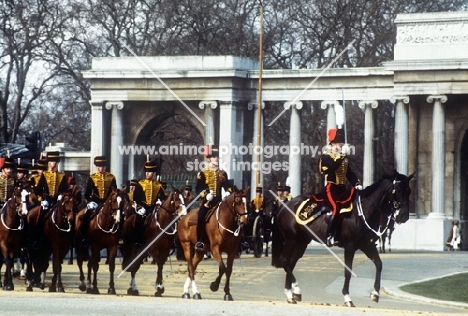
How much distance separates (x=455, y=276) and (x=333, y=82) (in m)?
29.7

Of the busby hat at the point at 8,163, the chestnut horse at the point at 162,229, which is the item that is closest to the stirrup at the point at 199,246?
the chestnut horse at the point at 162,229

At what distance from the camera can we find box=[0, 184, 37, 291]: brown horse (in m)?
33.9

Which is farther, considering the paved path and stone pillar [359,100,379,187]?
stone pillar [359,100,379,187]

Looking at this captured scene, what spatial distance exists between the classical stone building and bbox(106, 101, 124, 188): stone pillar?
0.17 feet

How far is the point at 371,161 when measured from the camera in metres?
71.1

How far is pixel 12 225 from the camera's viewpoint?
34.3 metres

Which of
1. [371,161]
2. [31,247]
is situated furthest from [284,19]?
[31,247]

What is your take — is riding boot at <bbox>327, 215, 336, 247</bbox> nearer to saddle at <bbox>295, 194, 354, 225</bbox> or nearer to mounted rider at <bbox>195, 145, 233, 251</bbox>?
saddle at <bbox>295, 194, 354, 225</bbox>

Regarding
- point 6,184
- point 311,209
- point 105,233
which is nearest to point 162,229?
point 105,233

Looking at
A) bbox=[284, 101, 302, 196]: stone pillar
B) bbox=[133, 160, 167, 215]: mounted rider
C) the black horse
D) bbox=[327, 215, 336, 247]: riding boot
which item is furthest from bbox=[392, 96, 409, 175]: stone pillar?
bbox=[327, 215, 336, 247]: riding boot

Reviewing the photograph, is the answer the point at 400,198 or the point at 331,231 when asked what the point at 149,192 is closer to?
the point at 331,231

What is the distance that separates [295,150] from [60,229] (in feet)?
127

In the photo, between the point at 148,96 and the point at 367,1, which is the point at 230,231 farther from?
the point at 367,1

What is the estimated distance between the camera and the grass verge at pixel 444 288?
1426 inches
